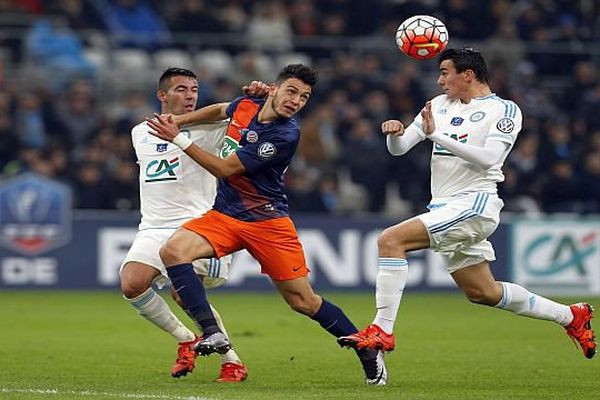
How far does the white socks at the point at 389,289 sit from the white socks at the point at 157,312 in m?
1.68

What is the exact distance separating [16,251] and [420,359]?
29.7 ft

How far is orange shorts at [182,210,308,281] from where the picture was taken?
967 cm

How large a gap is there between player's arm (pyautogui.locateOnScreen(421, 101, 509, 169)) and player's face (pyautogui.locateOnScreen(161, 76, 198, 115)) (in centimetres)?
208

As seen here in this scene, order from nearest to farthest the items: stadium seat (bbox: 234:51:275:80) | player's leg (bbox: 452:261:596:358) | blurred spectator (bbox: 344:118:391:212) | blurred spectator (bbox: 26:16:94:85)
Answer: player's leg (bbox: 452:261:596:358)
blurred spectator (bbox: 344:118:391:212)
blurred spectator (bbox: 26:16:94:85)
stadium seat (bbox: 234:51:275:80)

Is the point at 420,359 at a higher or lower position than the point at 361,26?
lower

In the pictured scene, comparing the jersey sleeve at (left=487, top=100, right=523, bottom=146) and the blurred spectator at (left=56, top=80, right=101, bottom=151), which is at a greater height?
the jersey sleeve at (left=487, top=100, right=523, bottom=146)

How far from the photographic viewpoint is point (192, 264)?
31.8 ft

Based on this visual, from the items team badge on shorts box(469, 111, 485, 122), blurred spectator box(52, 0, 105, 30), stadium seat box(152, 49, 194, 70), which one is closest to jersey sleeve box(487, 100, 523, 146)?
team badge on shorts box(469, 111, 485, 122)

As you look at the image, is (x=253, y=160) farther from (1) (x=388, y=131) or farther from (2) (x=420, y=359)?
(2) (x=420, y=359)

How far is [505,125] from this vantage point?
32.7ft

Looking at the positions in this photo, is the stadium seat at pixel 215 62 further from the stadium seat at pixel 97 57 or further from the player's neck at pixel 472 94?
the player's neck at pixel 472 94

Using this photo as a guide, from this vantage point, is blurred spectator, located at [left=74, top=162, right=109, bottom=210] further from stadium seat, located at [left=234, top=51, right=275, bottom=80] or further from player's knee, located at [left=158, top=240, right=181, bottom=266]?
player's knee, located at [left=158, top=240, right=181, bottom=266]

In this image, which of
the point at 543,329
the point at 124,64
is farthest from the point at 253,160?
the point at 124,64

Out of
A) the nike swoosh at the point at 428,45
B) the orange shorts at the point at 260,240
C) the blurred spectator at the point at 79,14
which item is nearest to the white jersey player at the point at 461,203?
the nike swoosh at the point at 428,45
